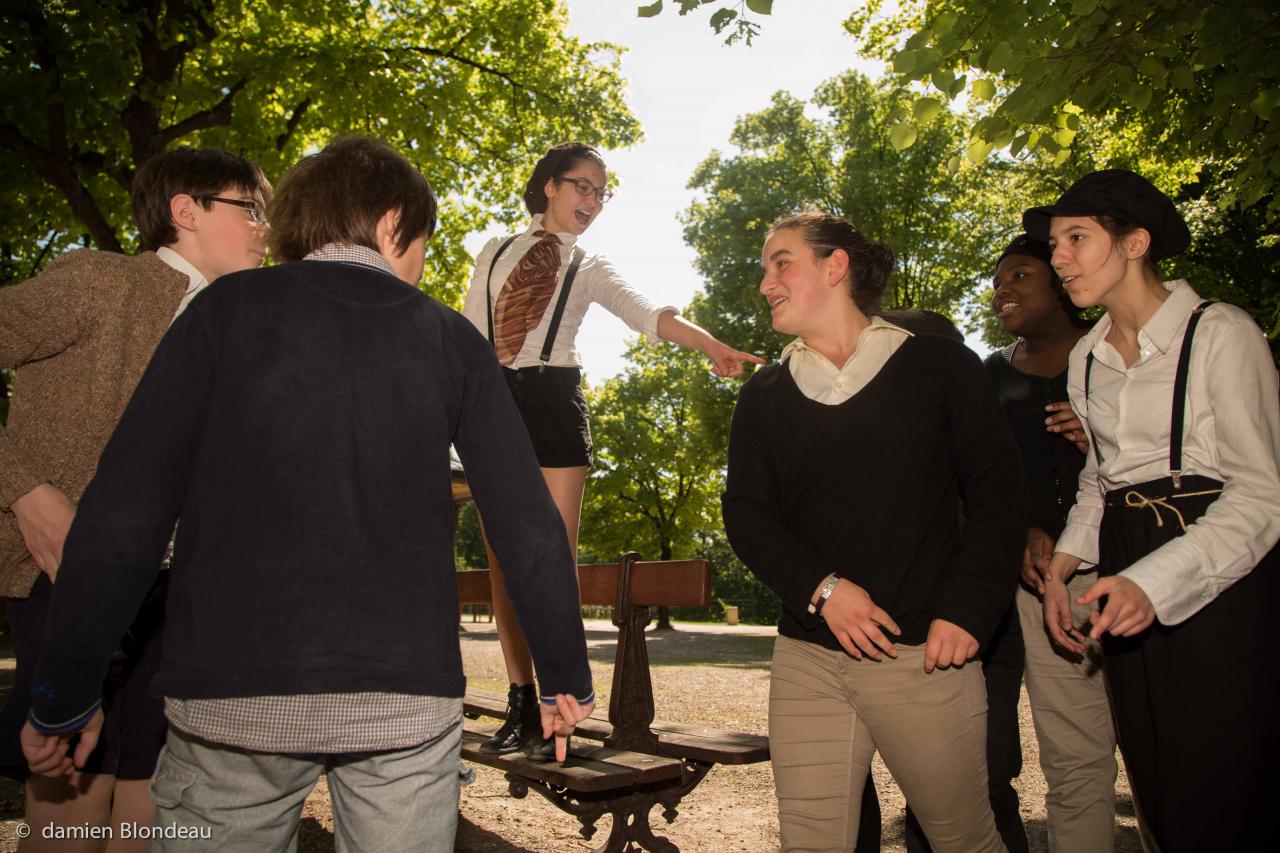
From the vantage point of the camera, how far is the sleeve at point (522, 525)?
2.04 metres

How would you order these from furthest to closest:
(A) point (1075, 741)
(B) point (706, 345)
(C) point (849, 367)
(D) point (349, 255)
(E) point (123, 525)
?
(B) point (706, 345) < (A) point (1075, 741) < (C) point (849, 367) < (D) point (349, 255) < (E) point (123, 525)

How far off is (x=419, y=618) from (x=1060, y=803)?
3041mm

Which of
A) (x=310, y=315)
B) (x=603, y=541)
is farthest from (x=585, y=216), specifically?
(x=603, y=541)

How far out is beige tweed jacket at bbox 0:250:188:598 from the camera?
260 cm

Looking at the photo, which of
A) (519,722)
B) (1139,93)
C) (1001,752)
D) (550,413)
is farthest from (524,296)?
(1139,93)

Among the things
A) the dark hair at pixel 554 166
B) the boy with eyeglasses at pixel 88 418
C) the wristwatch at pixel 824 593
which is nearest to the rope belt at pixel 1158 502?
the wristwatch at pixel 824 593

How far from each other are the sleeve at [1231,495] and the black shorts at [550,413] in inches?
88.9

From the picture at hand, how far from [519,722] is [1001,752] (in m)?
2.03

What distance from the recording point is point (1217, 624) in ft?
8.80

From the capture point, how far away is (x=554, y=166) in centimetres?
445

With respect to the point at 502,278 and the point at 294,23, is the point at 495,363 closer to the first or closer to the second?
the point at 502,278

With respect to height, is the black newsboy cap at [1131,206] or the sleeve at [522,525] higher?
the black newsboy cap at [1131,206]

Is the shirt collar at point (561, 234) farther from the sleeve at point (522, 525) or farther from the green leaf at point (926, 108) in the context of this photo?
the sleeve at point (522, 525)

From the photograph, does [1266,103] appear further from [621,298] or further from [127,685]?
[127,685]
